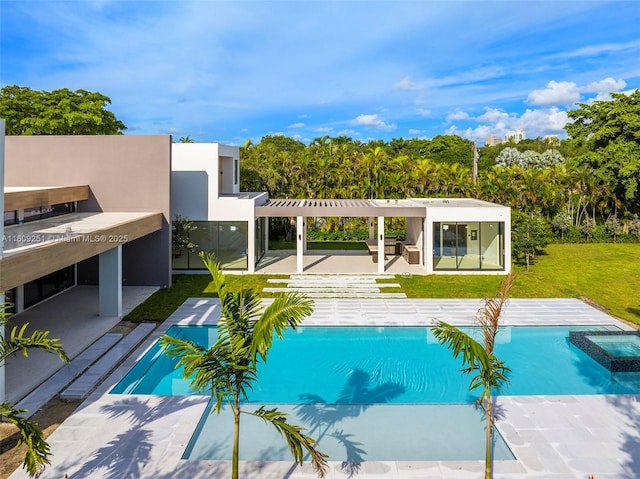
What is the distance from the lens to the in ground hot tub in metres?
11.5

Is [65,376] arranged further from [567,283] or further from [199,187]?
[567,283]

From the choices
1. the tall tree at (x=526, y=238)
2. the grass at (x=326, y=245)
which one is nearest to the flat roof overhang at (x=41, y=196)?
the grass at (x=326, y=245)

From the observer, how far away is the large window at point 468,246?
22109 mm

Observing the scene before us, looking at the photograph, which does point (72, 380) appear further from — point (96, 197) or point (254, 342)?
point (96, 197)

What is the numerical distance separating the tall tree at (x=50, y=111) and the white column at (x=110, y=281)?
93.0 feet

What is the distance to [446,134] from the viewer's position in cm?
6372

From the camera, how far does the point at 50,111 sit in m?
38.2

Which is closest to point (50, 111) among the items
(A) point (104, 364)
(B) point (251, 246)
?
(B) point (251, 246)

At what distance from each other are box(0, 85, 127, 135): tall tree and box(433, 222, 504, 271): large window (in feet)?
100

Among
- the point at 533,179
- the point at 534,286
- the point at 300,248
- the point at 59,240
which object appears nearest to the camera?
the point at 59,240

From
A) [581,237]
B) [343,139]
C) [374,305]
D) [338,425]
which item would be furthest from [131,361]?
[343,139]

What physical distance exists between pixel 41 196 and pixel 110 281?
131 inches

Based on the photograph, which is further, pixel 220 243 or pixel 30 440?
pixel 220 243

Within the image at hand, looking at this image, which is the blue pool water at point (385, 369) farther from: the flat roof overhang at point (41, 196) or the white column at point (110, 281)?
the flat roof overhang at point (41, 196)
